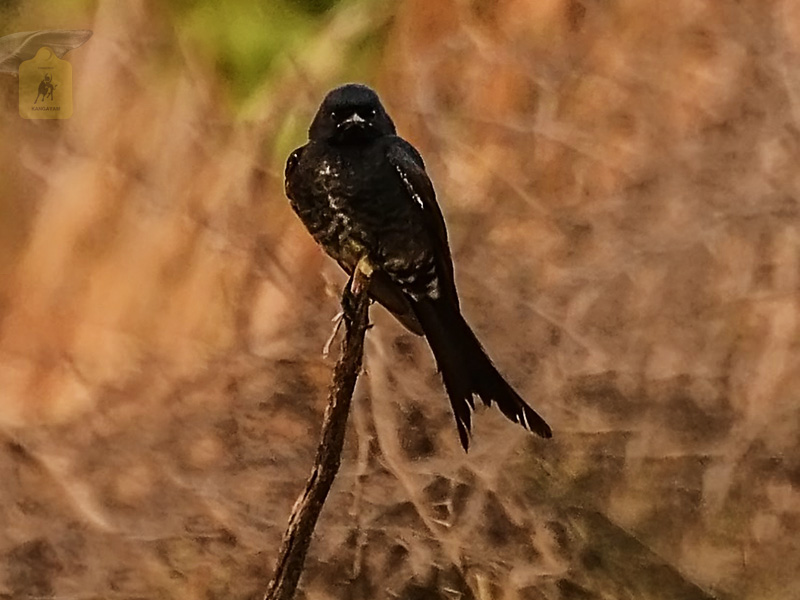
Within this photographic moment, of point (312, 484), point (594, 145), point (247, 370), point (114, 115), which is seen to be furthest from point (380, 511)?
point (114, 115)

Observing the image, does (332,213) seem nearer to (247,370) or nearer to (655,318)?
(247,370)

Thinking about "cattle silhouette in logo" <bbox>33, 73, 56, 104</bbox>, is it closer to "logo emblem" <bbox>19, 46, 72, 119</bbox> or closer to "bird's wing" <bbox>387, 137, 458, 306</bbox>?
"logo emblem" <bbox>19, 46, 72, 119</bbox>

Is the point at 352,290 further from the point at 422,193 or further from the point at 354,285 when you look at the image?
the point at 422,193

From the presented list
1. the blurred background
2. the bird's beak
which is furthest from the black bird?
the blurred background

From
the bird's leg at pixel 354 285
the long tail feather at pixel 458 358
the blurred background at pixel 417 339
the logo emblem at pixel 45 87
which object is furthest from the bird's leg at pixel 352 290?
the logo emblem at pixel 45 87

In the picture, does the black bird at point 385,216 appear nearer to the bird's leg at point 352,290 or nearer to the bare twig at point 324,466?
the bird's leg at point 352,290

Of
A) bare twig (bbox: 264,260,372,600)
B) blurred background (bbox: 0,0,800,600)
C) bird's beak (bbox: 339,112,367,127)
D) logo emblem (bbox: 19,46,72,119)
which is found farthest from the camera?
logo emblem (bbox: 19,46,72,119)
